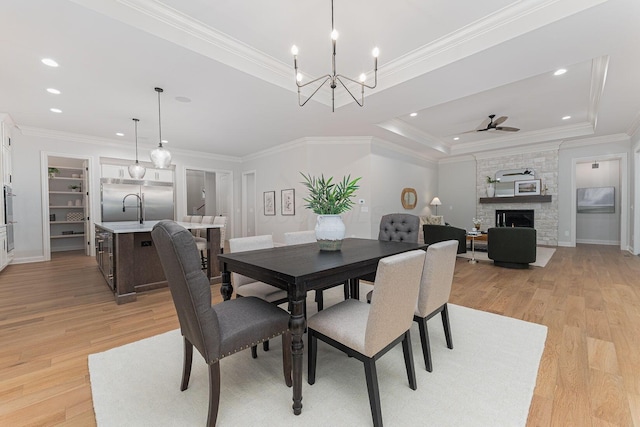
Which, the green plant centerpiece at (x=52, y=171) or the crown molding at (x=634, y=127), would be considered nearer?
the crown molding at (x=634, y=127)

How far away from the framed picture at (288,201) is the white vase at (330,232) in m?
4.35

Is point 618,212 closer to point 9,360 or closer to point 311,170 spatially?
point 311,170

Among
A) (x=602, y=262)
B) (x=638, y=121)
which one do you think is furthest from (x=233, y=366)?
(x=638, y=121)

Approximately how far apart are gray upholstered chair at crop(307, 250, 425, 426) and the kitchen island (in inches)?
94.6

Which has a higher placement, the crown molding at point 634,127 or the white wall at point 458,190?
the crown molding at point 634,127

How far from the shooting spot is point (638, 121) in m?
5.07

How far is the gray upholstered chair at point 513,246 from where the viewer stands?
4520 mm

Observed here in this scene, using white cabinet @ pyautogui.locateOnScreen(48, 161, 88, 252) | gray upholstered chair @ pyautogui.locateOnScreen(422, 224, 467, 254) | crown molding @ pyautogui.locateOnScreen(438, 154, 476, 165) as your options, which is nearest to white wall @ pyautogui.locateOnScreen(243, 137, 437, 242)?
gray upholstered chair @ pyautogui.locateOnScreen(422, 224, 467, 254)

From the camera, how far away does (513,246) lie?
464 centimetres

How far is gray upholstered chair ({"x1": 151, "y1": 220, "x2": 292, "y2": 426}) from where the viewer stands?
1.25 metres

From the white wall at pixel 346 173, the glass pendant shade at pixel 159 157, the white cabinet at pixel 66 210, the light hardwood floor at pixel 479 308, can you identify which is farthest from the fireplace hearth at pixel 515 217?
the white cabinet at pixel 66 210

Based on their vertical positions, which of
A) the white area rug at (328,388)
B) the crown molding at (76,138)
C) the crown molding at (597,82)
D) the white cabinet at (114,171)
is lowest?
the white area rug at (328,388)

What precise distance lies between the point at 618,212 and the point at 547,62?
23.9 ft

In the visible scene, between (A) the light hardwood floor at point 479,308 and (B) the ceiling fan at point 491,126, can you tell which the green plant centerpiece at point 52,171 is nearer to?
(A) the light hardwood floor at point 479,308
